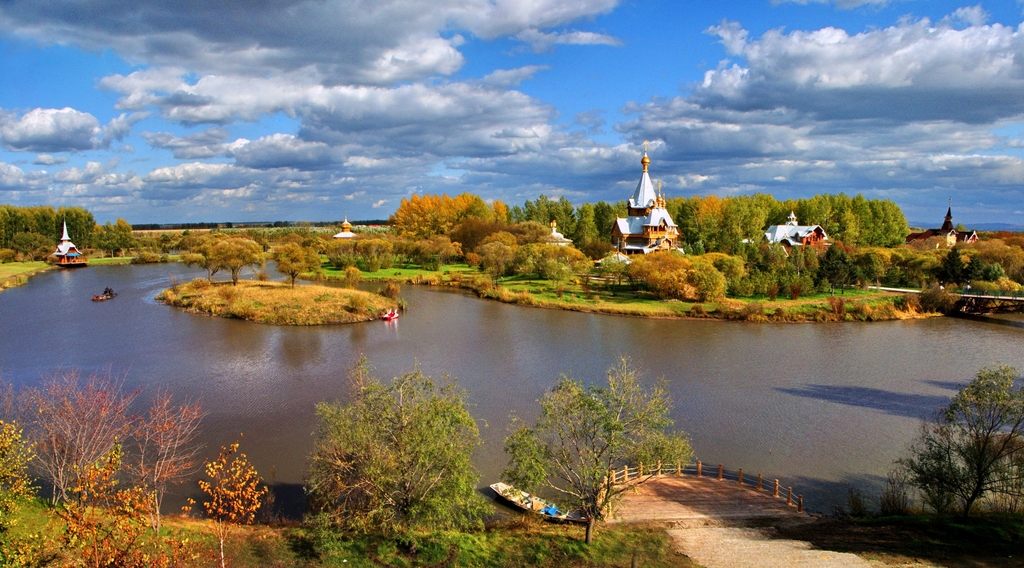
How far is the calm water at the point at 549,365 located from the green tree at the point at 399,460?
3.70m

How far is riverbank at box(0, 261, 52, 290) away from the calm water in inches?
406

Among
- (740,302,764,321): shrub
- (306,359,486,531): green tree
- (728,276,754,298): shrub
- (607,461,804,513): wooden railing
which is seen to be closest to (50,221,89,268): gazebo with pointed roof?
(728,276,754,298): shrub

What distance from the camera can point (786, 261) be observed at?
41875 millimetres

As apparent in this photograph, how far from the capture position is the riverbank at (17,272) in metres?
45.8

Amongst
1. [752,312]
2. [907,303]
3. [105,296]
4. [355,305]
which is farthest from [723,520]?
[105,296]

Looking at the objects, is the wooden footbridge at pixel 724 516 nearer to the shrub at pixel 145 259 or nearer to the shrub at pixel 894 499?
the shrub at pixel 894 499

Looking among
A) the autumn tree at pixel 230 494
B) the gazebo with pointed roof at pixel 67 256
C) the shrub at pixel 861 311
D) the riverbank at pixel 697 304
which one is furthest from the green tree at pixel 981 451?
the gazebo with pointed roof at pixel 67 256

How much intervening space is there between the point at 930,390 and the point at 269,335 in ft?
91.0

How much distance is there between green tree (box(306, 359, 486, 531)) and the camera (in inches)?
395

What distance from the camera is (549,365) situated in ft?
78.1

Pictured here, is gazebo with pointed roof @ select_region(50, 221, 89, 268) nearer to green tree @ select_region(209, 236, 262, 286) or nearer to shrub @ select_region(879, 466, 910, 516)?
green tree @ select_region(209, 236, 262, 286)

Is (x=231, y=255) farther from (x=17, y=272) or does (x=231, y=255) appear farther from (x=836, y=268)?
(x=836, y=268)

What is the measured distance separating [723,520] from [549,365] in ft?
40.0

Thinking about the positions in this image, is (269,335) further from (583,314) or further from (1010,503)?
(1010,503)
